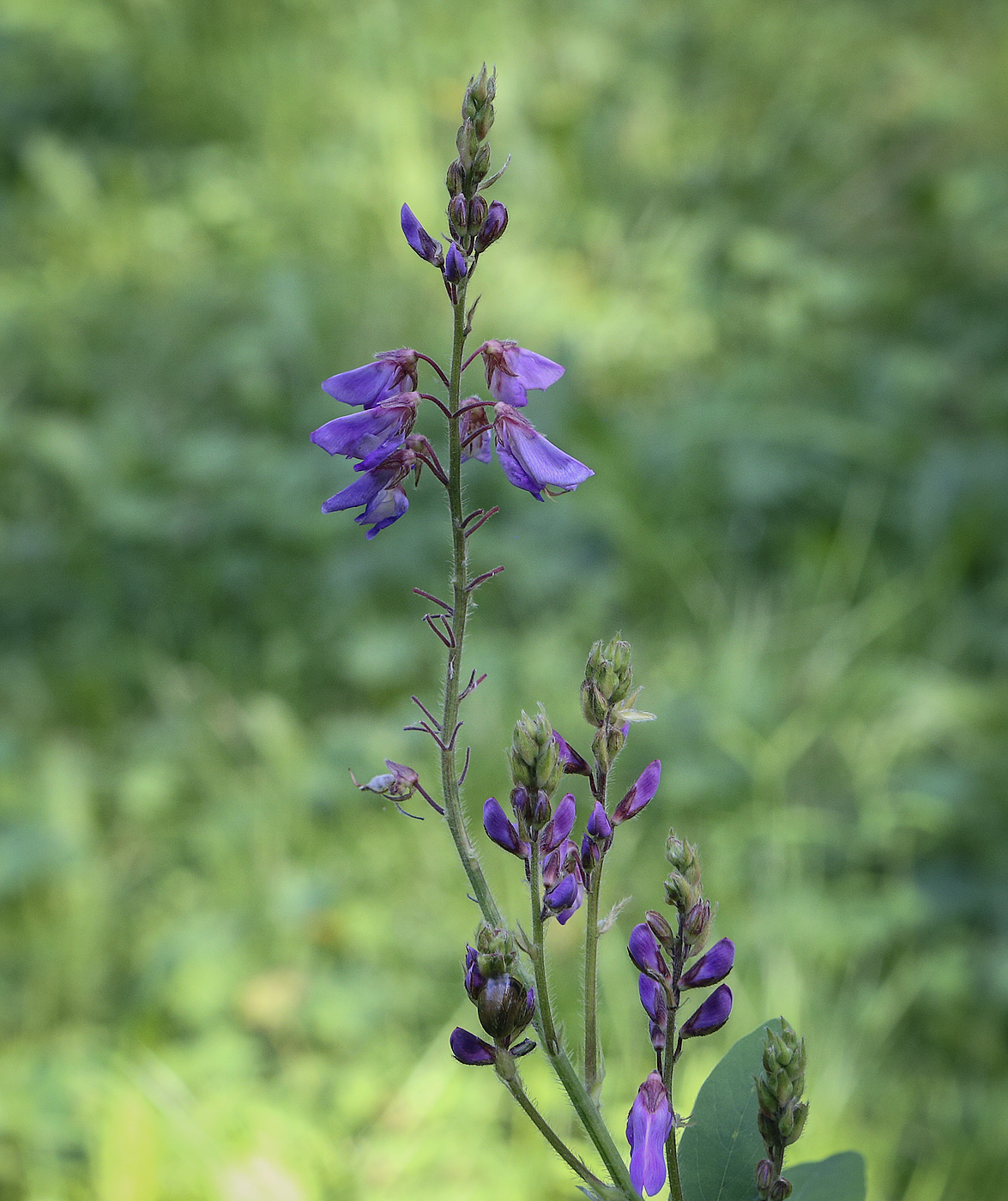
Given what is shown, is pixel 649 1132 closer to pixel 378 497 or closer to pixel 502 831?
pixel 502 831

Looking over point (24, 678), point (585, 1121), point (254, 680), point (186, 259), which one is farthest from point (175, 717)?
point (585, 1121)

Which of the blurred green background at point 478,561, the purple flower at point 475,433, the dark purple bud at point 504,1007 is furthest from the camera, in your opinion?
the blurred green background at point 478,561

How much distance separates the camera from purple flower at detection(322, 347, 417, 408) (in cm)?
66

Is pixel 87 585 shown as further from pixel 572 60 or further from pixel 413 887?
pixel 572 60

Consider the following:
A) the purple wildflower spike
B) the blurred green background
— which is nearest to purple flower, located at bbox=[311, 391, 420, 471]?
the purple wildflower spike

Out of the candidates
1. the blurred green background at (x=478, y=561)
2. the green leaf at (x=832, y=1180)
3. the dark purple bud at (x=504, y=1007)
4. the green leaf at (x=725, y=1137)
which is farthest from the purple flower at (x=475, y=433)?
the blurred green background at (x=478, y=561)

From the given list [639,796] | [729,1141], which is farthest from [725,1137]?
[639,796]

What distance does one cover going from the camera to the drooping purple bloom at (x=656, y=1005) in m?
0.62

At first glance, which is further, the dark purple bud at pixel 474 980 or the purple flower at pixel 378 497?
the purple flower at pixel 378 497

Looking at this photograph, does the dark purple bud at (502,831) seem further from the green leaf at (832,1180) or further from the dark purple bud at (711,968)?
the green leaf at (832,1180)

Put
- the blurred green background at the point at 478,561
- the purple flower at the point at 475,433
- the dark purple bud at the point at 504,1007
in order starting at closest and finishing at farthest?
the dark purple bud at the point at 504,1007, the purple flower at the point at 475,433, the blurred green background at the point at 478,561

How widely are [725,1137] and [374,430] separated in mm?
482

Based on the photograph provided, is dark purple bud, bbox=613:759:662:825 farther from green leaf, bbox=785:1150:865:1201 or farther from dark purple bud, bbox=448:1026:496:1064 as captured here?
green leaf, bbox=785:1150:865:1201

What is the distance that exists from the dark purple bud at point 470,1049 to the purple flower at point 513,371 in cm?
37
